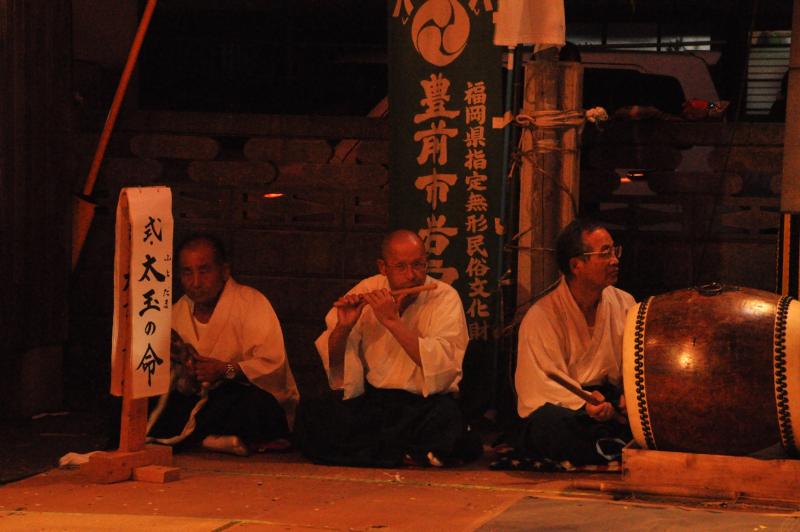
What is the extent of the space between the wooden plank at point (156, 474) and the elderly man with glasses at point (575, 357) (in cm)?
170

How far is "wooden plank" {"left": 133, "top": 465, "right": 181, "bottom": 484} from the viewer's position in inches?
226

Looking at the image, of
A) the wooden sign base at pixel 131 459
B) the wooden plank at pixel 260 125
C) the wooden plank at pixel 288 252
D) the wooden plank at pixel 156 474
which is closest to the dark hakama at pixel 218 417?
the wooden sign base at pixel 131 459

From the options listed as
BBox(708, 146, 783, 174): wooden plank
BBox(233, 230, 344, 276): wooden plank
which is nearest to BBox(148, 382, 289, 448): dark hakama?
BBox(233, 230, 344, 276): wooden plank

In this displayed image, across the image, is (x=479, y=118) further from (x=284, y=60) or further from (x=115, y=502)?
(x=284, y=60)

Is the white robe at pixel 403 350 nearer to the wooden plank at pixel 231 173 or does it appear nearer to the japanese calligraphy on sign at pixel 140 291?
the japanese calligraphy on sign at pixel 140 291

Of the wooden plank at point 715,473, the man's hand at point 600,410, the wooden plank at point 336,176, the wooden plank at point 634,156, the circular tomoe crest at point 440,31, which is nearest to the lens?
the wooden plank at point 715,473

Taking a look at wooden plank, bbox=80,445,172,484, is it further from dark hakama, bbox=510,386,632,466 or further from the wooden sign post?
dark hakama, bbox=510,386,632,466

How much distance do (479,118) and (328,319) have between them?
1.41 m

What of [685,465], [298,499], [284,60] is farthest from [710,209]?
[284,60]

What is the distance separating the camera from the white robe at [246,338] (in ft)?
22.1

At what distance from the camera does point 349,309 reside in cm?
636

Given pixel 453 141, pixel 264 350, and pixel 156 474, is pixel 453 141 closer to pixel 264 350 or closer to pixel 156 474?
pixel 264 350

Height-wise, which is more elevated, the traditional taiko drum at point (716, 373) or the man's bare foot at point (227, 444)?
the traditional taiko drum at point (716, 373)

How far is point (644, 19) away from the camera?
46.7 feet
